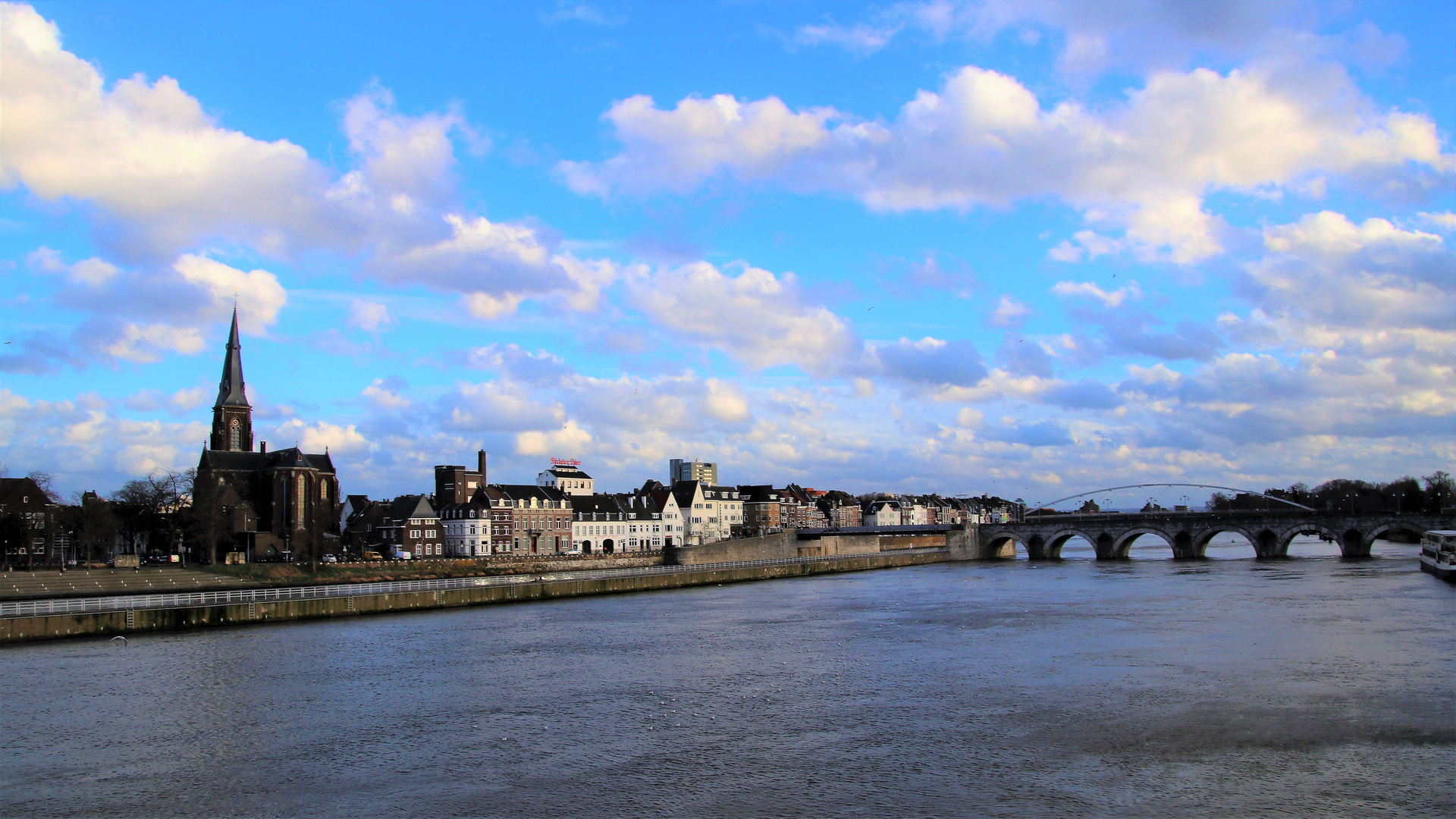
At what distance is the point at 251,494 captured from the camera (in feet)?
344

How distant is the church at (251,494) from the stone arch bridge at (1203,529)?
7408 cm

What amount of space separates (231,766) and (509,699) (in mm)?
8674

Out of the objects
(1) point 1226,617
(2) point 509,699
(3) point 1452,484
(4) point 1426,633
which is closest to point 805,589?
(1) point 1226,617

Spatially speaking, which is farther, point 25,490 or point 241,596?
point 25,490

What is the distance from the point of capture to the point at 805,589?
76562 mm

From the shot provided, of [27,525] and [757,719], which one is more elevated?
[27,525]

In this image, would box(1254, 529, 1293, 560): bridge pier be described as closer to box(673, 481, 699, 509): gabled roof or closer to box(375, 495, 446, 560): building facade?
box(673, 481, 699, 509): gabled roof

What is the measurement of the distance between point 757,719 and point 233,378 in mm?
104928

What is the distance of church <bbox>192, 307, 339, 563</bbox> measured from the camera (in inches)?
3546

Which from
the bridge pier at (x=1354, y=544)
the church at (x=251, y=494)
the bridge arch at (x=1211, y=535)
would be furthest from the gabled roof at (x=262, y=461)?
the bridge pier at (x=1354, y=544)

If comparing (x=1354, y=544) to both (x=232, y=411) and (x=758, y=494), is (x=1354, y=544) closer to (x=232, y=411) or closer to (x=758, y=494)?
(x=758, y=494)

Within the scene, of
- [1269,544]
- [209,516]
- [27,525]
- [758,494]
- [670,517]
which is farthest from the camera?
[758,494]

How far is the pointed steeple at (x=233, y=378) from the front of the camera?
370 feet

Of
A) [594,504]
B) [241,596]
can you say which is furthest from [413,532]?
[241,596]
